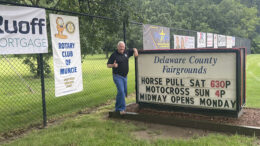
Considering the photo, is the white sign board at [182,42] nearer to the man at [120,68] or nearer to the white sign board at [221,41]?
the man at [120,68]

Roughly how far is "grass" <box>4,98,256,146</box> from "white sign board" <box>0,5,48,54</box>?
5.76 feet

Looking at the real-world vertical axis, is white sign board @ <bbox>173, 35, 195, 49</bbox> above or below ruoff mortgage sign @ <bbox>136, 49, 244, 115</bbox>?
above

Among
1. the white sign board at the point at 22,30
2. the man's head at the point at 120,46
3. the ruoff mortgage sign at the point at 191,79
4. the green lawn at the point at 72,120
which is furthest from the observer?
the man's head at the point at 120,46

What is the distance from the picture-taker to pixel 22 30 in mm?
5176

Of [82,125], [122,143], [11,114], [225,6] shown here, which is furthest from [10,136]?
[225,6]

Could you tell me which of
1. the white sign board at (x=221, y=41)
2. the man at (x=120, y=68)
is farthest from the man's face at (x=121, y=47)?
the white sign board at (x=221, y=41)

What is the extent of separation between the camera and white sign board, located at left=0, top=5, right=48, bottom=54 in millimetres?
4902

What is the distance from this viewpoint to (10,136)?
5.44m

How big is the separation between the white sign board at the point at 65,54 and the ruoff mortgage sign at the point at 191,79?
165 cm

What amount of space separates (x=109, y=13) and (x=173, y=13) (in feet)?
164

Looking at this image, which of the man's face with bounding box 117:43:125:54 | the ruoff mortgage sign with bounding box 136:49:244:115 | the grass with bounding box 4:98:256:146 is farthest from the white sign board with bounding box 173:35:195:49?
the grass with bounding box 4:98:256:146

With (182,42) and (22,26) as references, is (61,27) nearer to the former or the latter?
(22,26)

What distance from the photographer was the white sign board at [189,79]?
5562mm

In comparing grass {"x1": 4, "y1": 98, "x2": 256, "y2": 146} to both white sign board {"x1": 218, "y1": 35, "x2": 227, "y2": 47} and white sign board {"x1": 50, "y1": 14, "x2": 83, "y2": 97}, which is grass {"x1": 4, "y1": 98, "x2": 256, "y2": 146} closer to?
white sign board {"x1": 50, "y1": 14, "x2": 83, "y2": 97}
